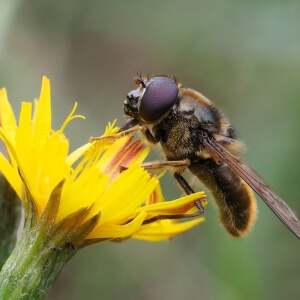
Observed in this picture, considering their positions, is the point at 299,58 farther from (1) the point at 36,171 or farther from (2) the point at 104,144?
(1) the point at 36,171

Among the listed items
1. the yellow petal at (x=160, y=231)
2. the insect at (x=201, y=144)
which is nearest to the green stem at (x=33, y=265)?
the yellow petal at (x=160, y=231)

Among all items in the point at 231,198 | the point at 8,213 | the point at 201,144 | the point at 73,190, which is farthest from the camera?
the point at 231,198

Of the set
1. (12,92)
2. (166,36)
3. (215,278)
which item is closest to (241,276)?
(215,278)

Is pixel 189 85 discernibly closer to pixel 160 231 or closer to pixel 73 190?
pixel 160 231

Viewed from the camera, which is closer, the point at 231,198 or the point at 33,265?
the point at 33,265

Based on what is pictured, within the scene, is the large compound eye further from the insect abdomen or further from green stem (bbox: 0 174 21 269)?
green stem (bbox: 0 174 21 269)

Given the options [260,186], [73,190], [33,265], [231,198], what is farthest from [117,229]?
[231,198]
